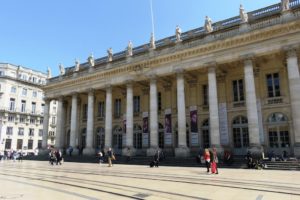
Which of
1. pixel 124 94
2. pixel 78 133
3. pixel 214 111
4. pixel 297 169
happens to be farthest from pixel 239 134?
pixel 78 133

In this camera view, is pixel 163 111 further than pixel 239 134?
Yes

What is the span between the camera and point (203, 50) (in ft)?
77.4

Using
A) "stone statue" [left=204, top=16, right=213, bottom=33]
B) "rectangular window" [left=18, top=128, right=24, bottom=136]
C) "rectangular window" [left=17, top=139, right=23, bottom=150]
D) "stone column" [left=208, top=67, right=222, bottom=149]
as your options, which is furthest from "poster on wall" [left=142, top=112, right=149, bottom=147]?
"rectangular window" [left=17, top=139, right=23, bottom=150]

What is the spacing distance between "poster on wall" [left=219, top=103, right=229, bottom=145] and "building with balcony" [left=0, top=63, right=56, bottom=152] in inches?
1496

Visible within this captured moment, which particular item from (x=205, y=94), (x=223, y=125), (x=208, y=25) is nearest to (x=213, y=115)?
(x=223, y=125)

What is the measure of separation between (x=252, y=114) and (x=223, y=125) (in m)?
4.35

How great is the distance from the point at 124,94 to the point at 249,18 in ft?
54.9

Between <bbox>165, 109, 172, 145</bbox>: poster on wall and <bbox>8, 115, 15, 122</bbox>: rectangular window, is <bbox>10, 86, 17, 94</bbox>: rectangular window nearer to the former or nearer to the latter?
<bbox>8, 115, 15, 122</bbox>: rectangular window

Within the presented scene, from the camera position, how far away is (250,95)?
20.9 m

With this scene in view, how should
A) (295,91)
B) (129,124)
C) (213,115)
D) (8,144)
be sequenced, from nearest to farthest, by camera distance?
1. (295,91)
2. (213,115)
3. (129,124)
4. (8,144)

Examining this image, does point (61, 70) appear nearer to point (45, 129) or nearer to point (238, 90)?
point (45, 129)

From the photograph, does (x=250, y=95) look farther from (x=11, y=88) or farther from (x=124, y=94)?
(x=11, y=88)

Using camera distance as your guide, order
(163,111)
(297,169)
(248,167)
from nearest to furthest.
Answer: (297,169) < (248,167) < (163,111)

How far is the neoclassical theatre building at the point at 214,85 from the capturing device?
20562 millimetres
